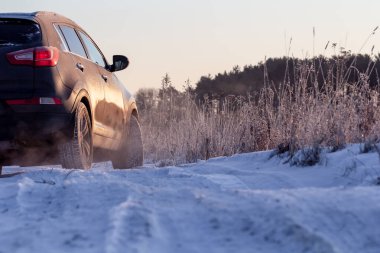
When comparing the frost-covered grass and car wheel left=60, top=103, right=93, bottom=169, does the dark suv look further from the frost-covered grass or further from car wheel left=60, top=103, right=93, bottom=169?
the frost-covered grass

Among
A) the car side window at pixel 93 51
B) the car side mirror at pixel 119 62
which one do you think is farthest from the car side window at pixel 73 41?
the car side mirror at pixel 119 62

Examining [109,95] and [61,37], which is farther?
[109,95]

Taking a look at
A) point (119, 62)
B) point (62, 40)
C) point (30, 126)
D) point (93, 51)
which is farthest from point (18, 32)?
point (119, 62)

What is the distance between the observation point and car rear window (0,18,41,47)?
5961 mm

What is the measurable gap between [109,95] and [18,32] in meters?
1.73

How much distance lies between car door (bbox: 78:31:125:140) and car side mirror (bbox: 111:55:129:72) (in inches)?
3.6

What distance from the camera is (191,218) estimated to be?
10.0 feet

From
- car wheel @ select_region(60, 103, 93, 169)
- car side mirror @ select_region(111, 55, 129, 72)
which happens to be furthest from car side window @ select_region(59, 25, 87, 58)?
car side mirror @ select_region(111, 55, 129, 72)

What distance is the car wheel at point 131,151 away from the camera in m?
8.55

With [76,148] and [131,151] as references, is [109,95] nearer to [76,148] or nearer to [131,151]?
[131,151]

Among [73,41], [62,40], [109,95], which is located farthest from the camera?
[109,95]

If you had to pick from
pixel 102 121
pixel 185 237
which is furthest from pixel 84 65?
pixel 185 237

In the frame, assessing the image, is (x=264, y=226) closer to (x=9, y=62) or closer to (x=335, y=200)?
(x=335, y=200)

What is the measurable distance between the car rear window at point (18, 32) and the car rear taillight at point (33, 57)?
153mm
